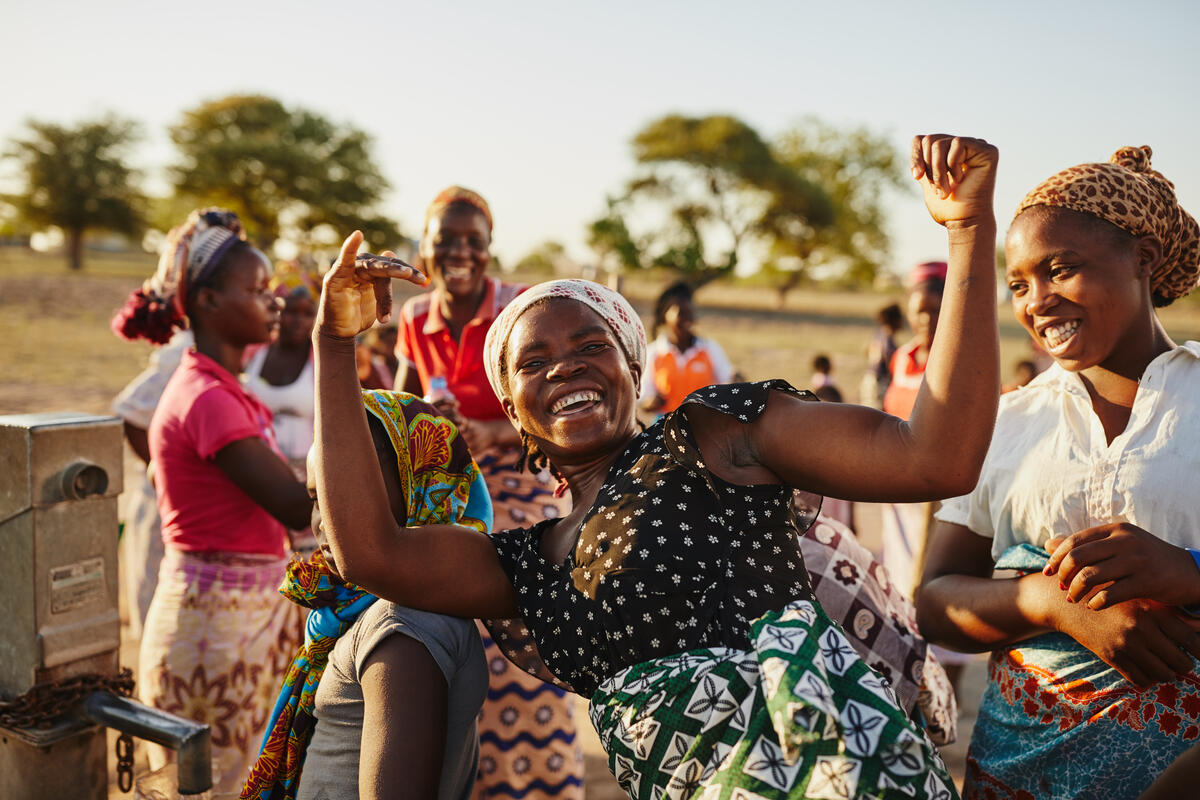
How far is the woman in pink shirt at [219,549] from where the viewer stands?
9.49 ft

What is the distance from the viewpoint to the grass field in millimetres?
16922

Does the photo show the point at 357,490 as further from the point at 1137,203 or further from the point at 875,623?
the point at 1137,203

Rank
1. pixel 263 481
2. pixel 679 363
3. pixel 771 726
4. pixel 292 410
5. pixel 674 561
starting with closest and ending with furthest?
pixel 771 726
pixel 674 561
pixel 263 481
pixel 292 410
pixel 679 363

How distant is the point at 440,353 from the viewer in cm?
371

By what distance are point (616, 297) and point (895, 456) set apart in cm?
76

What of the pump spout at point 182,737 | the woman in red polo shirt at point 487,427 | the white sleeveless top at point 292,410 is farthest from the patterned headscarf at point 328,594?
the white sleeveless top at point 292,410

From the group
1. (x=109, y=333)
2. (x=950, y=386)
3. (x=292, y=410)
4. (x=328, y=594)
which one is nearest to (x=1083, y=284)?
(x=950, y=386)

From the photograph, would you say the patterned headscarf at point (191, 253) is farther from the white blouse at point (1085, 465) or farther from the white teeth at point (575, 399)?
the white blouse at point (1085, 465)

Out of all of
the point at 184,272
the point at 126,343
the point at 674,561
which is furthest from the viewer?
the point at 126,343

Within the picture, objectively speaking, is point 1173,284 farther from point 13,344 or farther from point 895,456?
point 13,344

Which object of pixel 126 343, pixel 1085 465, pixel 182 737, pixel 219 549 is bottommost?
pixel 126 343

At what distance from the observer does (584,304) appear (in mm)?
1951

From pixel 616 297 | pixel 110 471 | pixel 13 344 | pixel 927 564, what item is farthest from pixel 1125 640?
pixel 13 344

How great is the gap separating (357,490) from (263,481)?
1179 millimetres
